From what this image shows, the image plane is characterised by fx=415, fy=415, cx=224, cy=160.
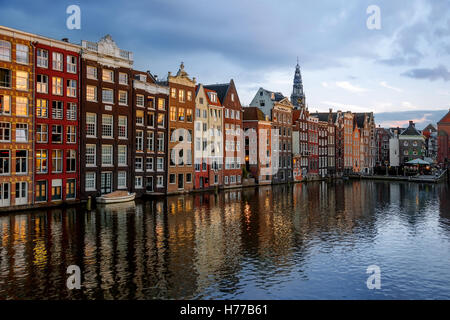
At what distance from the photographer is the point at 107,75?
6203 centimetres

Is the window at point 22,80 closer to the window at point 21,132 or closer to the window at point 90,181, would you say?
the window at point 21,132

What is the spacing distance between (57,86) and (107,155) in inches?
486

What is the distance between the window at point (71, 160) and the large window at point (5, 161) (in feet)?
25.9

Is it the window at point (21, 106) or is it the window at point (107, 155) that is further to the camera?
the window at point (107, 155)

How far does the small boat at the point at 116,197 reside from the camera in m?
56.8

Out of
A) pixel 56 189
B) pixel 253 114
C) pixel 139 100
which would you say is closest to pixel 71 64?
pixel 139 100

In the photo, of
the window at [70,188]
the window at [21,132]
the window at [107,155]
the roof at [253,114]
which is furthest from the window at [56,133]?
the roof at [253,114]

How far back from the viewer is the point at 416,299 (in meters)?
21.5

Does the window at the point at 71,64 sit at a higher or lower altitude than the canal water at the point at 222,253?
higher

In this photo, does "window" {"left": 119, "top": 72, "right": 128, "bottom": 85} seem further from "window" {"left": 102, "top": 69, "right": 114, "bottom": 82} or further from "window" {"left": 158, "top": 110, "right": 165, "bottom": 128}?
"window" {"left": 158, "top": 110, "right": 165, "bottom": 128}

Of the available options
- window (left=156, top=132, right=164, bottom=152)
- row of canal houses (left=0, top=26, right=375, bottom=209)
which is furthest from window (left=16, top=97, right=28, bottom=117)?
window (left=156, top=132, right=164, bottom=152)

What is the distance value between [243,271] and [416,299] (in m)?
9.84
